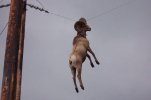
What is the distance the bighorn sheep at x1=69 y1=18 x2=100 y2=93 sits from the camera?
8.26m

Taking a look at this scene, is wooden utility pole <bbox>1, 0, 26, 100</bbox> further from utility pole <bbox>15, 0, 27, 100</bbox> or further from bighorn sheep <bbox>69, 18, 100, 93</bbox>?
bighorn sheep <bbox>69, 18, 100, 93</bbox>

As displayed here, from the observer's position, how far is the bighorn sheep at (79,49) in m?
8.26

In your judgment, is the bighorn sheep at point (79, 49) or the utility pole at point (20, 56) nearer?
the utility pole at point (20, 56)

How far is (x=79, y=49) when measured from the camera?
8.48 meters

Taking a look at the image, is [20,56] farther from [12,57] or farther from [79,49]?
[79,49]

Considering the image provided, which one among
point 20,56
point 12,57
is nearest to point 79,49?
point 20,56

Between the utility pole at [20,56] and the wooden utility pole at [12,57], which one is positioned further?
the utility pole at [20,56]

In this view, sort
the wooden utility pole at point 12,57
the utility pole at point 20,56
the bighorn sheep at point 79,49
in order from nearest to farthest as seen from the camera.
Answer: the wooden utility pole at point 12,57 < the utility pole at point 20,56 < the bighorn sheep at point 79,49

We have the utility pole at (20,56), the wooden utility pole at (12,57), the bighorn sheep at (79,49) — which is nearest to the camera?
the wooden utility pole at (12,57)

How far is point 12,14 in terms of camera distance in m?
7.84

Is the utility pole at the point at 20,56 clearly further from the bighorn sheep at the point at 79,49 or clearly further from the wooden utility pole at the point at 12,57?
the bighorn sheep at the point at 79,49

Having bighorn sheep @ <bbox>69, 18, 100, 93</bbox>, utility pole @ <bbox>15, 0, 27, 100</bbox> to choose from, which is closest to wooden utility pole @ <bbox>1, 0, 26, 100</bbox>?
utility pole @ <bbox>15, 0, 27, 100</bbox>

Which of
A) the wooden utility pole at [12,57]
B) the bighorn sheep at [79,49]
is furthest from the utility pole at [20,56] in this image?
the bighorn sheep at [79,49]

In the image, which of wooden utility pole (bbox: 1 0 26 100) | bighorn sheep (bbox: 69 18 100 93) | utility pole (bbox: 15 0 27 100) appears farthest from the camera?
bighorn sheep (bbox: 69 18 100 93)
